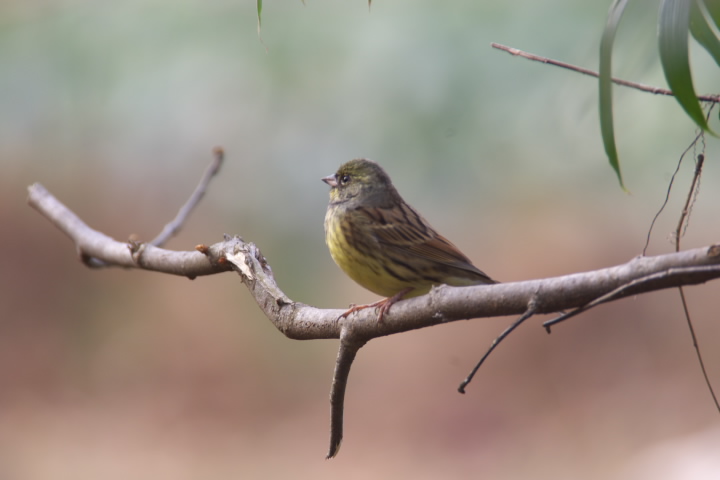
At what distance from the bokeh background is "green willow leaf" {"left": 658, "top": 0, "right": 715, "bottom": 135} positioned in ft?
17.6

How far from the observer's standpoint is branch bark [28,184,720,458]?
167 centimetres

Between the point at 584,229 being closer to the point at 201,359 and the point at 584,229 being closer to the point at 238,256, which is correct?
the point at 201,359

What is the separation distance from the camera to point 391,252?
3.73 metres

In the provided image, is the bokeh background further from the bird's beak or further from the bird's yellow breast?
the bird's yellow breast

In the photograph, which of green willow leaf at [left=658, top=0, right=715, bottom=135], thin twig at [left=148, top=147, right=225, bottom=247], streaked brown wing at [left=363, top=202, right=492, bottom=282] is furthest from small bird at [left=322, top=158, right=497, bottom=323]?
green willow leaf at [left=658, top=0, right=715, bottom=135]

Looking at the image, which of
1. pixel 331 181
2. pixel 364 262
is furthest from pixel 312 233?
pixel 364 262

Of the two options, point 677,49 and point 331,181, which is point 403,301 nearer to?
point 677,49

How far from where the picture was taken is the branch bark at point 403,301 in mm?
1675

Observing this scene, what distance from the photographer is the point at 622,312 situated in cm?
885

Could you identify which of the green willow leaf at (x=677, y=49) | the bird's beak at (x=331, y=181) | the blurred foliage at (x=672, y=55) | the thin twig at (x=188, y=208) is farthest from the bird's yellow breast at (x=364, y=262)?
the green willow leaf at (x=677, y=49)

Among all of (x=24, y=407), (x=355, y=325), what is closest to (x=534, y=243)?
(x=24, y=407)

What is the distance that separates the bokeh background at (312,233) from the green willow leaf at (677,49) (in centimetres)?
535

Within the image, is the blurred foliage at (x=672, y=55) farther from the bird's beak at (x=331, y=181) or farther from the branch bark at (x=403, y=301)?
the bird's beak at (x=331, y=181)

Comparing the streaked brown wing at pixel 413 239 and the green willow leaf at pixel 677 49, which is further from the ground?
the streaked brown wing at pixel 413 239
